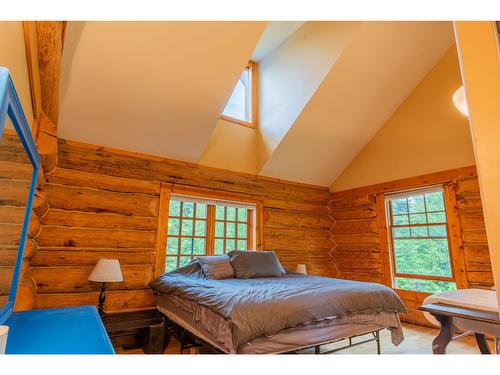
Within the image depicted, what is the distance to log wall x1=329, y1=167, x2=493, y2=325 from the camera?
375 cm

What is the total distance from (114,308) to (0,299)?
7.44 ft

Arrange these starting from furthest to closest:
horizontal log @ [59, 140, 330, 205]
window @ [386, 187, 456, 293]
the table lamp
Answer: window @ [386, 187, 456, 293]
horizontal log @ [59, 140, 330, 205]
the table lamp

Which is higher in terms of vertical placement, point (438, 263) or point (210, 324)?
point (438, 263)

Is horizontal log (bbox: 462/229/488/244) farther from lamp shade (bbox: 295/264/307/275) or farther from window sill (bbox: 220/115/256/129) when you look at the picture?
window sill (bbox: 220/115/256/129)

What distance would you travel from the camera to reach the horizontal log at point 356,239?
16.2 feet

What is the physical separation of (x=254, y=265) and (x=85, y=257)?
6.53ft

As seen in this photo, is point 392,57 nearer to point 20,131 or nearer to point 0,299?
point 20,131

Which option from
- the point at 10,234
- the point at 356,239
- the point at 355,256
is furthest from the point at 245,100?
the point at 10,234

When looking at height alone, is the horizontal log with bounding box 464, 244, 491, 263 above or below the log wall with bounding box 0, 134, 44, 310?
below

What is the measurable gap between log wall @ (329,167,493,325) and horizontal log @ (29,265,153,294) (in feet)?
11.7

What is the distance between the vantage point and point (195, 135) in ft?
12.8

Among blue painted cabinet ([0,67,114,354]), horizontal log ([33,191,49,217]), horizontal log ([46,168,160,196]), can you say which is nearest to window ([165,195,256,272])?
horizontal log ([46,168,160,196])

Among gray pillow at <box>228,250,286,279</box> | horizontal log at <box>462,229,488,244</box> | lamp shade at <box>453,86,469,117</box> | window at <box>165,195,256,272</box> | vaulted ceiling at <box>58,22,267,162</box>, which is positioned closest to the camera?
lamp shade at <box>453,86,469,117</box>
